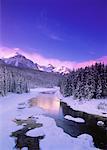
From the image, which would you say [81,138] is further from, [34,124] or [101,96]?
[101,96]

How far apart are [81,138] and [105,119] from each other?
8.47 meters

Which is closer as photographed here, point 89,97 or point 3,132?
point 3,132

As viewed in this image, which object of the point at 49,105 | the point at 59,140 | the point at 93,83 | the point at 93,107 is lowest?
the point at 59,140

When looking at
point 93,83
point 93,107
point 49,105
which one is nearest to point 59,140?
point 93,107

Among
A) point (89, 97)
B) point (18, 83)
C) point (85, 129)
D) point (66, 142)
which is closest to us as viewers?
point (66, 142)

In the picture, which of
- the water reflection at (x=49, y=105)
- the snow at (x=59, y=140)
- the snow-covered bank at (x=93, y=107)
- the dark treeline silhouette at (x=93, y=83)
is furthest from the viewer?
the dark treeline silhouette at (x=93, y=83)

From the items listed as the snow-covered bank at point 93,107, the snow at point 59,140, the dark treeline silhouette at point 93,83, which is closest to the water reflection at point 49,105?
the snow-covered bank at point 93,107

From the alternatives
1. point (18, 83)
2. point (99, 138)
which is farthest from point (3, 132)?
point (18, 83)

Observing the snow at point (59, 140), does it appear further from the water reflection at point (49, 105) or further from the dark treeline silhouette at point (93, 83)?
the dark treeline silhouette at point (93, 83)

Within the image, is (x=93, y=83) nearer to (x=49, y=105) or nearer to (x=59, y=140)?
(x=49, y=105)

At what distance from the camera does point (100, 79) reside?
36.1 meters

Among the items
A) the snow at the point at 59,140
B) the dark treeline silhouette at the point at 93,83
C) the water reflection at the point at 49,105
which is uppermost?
the dark treeline silhouette at the point at 93,83

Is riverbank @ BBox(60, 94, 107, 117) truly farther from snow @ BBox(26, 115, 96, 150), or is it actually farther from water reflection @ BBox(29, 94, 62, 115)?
snow @ BBox(26, 115, 96, 150)

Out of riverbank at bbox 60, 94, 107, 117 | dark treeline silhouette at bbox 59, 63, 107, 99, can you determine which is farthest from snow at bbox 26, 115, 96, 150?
dark treeline silhouette at bbox 59, 63, 107, 99
